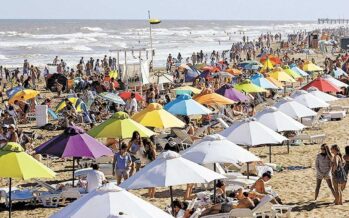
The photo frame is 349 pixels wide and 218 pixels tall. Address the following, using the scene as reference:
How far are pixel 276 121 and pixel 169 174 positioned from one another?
5481mm

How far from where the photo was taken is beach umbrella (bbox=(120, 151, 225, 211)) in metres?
8.59

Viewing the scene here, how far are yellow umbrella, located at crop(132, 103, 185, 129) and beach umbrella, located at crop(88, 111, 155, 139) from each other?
4.18 feet

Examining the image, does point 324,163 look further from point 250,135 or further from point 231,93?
point 231,93

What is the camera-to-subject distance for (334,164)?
35.7ft

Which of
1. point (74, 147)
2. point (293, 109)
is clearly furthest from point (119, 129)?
point (293, 109)

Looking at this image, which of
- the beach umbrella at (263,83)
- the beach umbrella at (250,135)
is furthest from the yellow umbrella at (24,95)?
the beach umbrella at (250,135)

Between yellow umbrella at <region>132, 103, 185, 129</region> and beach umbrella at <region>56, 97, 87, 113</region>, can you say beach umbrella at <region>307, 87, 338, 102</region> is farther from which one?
beach umbrella at <region>56, 97, 87, 113</region>

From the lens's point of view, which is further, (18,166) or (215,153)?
(215,153)

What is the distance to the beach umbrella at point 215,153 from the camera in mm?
10047

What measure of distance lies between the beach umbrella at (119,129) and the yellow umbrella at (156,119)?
128 cm

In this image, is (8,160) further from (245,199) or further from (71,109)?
(71,109)

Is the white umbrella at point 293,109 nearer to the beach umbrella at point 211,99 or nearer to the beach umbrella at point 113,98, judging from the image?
the beach umbrella at point 211,99

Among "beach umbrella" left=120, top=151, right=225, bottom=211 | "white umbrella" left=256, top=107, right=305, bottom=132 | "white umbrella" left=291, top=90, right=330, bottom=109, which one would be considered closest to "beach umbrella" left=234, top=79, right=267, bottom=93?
"white umbrella" left=291, top=90, right=330, bottom=109

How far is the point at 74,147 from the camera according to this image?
10.9 metres
